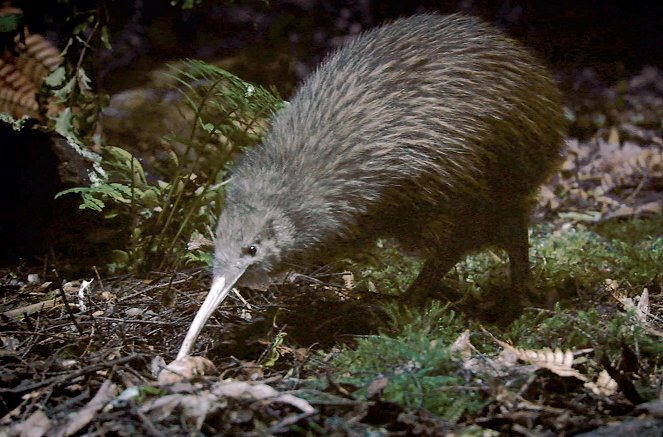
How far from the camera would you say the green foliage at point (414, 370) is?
2271 mm

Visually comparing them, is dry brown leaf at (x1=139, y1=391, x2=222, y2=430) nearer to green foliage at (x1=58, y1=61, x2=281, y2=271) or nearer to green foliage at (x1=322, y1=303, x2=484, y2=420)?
green foliage at (x1=322, y1=303, x2=484, y2=420)

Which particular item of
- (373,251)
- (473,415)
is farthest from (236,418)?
(373,251)

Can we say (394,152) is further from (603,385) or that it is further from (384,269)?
(603,385)

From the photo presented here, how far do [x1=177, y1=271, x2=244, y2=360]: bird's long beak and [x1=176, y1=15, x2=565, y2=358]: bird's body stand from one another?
0.06 ft

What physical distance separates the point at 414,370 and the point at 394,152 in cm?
116

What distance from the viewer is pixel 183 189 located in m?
Result: 4.01

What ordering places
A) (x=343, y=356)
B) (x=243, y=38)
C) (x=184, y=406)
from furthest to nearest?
(x=243, y=38) → (x=343, y=356) → (x=184, y=406)

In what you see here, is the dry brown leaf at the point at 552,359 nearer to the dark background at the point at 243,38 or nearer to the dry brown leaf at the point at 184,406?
the dry brown leaf at the point at 184,406

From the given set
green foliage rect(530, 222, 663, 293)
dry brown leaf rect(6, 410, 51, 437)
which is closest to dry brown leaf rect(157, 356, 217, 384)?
dry brown leaf rect(6, 410, 51, 437)

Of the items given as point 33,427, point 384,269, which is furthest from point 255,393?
point 384,269

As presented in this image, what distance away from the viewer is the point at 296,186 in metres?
3.19

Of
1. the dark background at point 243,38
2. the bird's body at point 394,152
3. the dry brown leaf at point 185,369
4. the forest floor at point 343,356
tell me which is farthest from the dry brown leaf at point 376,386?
the dark background at point 243,38

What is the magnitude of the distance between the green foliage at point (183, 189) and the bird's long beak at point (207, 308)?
33.0 inches

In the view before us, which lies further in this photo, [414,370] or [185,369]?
[185,369]
